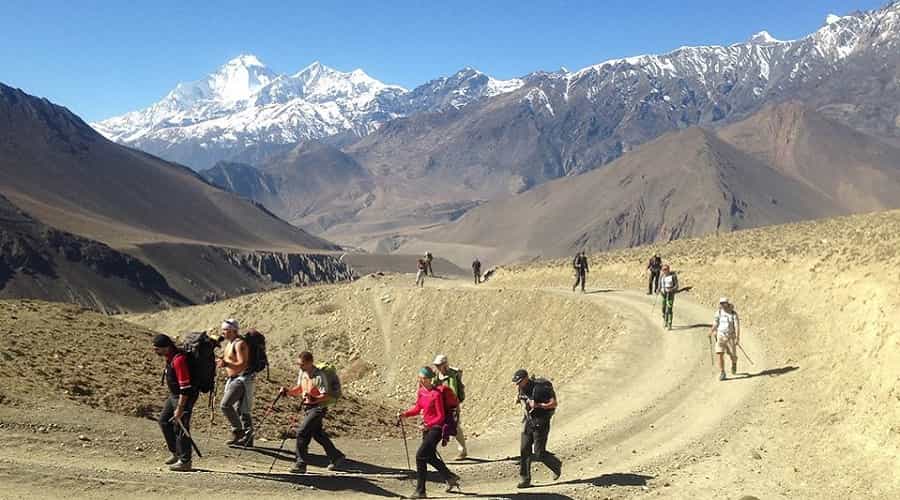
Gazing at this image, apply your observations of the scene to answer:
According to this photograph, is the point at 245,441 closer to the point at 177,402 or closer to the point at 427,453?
the point at 177,402

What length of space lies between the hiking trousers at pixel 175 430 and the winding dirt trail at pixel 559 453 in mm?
457

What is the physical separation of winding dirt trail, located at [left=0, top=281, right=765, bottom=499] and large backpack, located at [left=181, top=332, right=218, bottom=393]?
1.67 m

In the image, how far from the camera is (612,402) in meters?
21.1

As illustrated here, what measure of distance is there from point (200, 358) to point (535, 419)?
20.7ft

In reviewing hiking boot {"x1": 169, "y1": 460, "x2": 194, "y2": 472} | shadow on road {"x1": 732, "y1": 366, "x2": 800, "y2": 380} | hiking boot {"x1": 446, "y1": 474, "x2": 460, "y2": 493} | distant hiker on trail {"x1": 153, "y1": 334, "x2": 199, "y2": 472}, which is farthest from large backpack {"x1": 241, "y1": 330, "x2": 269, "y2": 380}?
shadow on road {"x1": 732, "y1": 366, "x2": 800, "y2": 380}

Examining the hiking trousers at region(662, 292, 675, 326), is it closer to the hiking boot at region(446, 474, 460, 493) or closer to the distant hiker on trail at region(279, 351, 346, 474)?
the hiking boot at region(446, 474, 460, 493)

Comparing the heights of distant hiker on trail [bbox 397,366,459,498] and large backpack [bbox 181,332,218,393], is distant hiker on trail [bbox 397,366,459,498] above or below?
below

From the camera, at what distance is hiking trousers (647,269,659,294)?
37031mm

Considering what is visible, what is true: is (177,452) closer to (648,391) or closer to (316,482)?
(316,482)

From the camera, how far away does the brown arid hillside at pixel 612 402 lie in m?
14.0

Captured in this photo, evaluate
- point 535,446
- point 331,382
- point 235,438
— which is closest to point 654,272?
point 535,446

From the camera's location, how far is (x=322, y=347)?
46.7 metres

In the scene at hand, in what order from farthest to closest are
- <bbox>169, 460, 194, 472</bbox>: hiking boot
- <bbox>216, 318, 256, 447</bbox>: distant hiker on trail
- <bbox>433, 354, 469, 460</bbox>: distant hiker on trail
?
<bbox>433, 354, 469, 460</bbox>: distant hiker on trail, <bbox>216, 318, 256, 447</bbox>: distant hiker on trail, <bbox>169, 460, 194, 472</bbox>: hiking boot

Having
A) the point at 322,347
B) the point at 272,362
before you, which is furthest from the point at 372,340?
the point at 272,362
